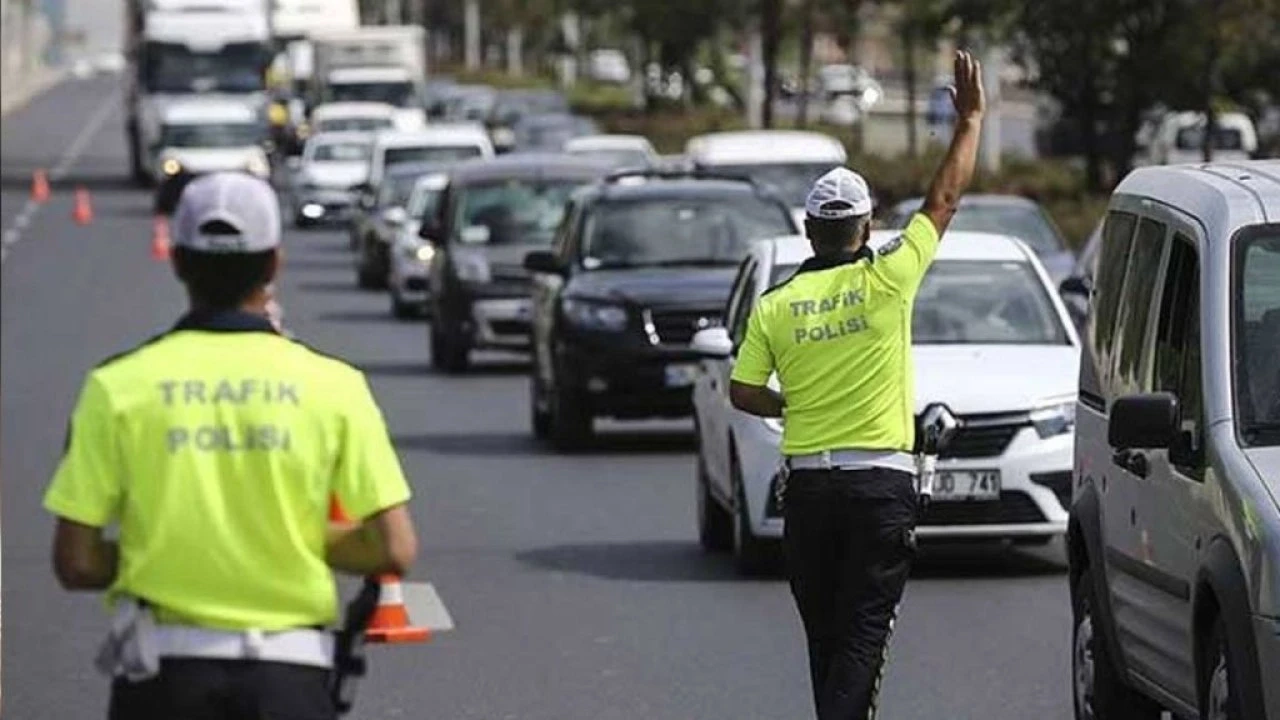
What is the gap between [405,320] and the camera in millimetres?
37781

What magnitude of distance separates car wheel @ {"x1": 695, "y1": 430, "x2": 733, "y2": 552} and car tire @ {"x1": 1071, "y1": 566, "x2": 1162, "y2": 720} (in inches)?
233

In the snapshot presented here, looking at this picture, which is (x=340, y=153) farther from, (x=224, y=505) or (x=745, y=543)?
(x=224, y=505)

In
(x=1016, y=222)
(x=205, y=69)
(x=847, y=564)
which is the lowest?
(x=205, y=69)

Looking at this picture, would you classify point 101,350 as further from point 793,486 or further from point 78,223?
point 78,223

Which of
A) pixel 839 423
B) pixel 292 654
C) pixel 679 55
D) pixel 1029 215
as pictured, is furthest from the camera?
pixel 679 55

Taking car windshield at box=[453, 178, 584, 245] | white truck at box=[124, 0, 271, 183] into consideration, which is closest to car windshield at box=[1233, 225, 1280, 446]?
car windshield at box=[453, 178, 584, 245]

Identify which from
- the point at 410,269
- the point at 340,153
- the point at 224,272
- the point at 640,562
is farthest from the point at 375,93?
the point at 224,272

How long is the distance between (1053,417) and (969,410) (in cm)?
40

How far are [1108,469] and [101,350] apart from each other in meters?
22.8

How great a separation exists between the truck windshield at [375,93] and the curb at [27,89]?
26.3 metres

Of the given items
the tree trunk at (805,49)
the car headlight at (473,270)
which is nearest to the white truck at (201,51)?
the tree trunk at (805,49)

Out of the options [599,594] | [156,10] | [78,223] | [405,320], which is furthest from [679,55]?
[599,594]

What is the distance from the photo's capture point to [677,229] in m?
24.0

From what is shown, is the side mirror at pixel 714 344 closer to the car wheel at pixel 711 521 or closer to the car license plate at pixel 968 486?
the car license plate at pixel 968 486
